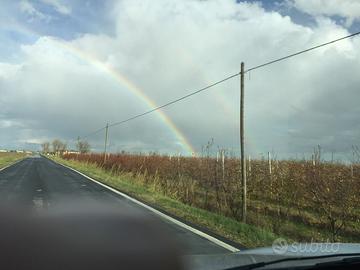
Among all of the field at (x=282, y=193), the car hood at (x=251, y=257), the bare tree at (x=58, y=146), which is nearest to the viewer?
the car hood at (x=251, y=257)

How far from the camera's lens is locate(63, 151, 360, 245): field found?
12961 mm

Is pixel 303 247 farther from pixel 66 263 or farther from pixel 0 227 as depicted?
pixel 0 227

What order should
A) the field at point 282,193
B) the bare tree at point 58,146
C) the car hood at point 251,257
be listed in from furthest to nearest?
1. the bare tree at point 58,146
2. the field at point 282,193
3. the car hood at point 251,257

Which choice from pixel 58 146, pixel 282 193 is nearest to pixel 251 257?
pixel 282 193

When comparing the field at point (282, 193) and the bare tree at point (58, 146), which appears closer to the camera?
the field at point (282, 193)

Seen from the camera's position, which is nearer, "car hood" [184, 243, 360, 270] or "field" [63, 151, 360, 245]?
"car hood" [184, 243, 360, 270]

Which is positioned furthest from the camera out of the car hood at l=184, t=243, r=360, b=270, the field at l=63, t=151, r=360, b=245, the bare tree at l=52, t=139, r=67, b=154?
the bare tree at l=52, t=139, r=67, b=154

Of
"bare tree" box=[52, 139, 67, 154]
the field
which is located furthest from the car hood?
"bare tree" box=[52, 139, 67, 154]

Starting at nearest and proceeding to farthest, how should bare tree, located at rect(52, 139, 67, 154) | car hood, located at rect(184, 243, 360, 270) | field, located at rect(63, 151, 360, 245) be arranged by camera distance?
car hood, located at rect(184, 243, 360, 270), field, located at rect(63, 151, 360, 245), bare tree, located at rect(52, 139, 67, 154)

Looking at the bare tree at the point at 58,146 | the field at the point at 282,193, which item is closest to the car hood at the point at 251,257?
the field at the point at 282,193

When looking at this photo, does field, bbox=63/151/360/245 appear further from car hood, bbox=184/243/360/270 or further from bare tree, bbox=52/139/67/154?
bare tree, bbox=52/139/67/154

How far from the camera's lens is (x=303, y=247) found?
446cm

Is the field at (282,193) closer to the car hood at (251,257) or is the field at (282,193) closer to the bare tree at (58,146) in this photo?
the car hood at (251,257)

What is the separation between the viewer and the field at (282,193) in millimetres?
12961
